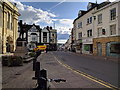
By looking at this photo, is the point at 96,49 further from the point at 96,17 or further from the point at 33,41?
the point at 33,41

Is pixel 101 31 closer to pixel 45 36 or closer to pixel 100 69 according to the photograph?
pixel 100 69

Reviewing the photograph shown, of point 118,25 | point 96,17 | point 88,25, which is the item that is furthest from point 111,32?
point 88,25

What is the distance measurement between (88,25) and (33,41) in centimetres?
3931

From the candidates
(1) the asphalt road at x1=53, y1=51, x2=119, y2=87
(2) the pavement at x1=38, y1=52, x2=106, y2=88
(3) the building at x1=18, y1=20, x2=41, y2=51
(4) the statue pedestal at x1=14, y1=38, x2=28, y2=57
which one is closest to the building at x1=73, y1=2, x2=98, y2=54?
(1) the asphalt road at x1=53, y1=51, x2=119, y2=87

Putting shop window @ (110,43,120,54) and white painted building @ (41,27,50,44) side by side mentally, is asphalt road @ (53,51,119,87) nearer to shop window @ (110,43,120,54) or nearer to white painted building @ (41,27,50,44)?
shop window @ (110,43,120,54)

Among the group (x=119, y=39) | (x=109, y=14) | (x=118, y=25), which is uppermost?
(x=109, y=14)

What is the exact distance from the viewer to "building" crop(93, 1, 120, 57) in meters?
23.2

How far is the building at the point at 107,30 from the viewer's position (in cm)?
2316

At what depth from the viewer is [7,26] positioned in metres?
33.2

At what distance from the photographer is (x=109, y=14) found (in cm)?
2525

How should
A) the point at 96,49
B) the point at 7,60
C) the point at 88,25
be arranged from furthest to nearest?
the point at 88,25 → the point at 96,49 → the point at 7,60

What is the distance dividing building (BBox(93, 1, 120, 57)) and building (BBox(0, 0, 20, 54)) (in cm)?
1996

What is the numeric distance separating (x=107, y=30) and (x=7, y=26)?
23.1 meters

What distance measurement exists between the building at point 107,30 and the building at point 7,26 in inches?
786
